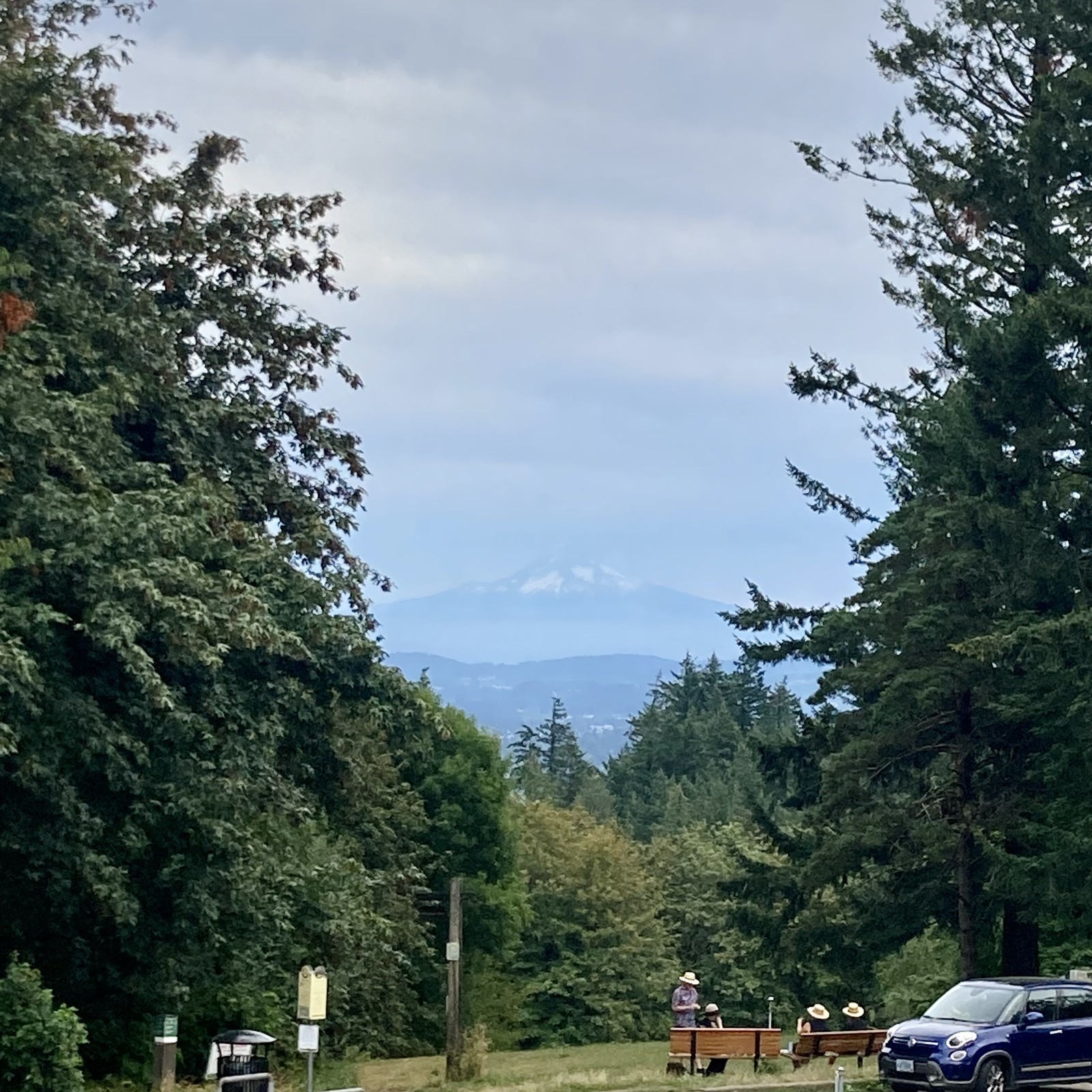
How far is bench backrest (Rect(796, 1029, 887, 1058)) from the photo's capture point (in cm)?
2225

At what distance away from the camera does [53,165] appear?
20406 millimetres

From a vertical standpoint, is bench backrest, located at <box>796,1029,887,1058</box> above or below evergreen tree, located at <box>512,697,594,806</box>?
below

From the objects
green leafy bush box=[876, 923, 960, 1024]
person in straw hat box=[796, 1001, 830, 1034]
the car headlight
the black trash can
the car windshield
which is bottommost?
green leafy bush box=[876, 923, 960, 1024]

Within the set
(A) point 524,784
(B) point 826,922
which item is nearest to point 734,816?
(A) point 524,784

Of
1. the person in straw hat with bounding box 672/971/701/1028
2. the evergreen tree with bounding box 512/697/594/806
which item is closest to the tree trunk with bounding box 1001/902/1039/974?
the person in straw hat with bounding box 672/971/701/1028

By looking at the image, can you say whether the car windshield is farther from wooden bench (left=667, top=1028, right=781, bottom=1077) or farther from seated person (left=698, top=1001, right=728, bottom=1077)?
seated person (left=698, top=1001, right=728, bottom=1077)

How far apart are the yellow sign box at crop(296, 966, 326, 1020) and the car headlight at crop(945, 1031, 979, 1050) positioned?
7.40 metres

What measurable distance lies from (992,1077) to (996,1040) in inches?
16.0

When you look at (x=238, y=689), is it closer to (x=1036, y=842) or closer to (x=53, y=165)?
(x=53, y=165)

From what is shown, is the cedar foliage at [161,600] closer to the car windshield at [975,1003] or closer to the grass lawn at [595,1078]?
the grass lawn at [595,1078]

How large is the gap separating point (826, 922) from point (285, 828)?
11.7 meters

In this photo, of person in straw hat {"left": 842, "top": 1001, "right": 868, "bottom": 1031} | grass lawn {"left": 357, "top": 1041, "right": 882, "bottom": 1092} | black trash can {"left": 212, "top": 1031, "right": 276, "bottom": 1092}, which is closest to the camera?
black trash can {"left": 212, "top": 1031, "right": 276, "bottom": 1092}

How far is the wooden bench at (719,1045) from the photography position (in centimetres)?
2073

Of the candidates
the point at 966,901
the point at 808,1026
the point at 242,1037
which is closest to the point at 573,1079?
the point at 242,1037
